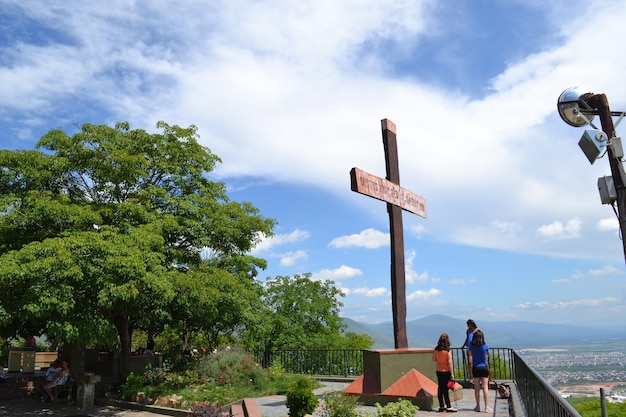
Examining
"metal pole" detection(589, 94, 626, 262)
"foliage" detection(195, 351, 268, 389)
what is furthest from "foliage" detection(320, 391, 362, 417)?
"foliage" detection(195, 351, 268, 389)

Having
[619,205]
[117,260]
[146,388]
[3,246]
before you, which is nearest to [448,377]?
[619,205]

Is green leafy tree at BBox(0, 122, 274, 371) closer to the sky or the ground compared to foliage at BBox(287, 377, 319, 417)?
closer to the sky

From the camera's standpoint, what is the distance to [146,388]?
13766 mm

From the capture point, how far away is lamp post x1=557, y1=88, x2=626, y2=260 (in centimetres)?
574

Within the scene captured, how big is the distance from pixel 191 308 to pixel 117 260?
404 cm

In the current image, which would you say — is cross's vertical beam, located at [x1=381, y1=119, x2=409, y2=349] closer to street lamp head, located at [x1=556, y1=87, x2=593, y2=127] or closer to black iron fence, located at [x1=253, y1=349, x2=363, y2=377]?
street lamp head, located at [x1=556, y1=87, x2=593, y2=127]

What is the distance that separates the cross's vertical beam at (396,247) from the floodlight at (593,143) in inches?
226

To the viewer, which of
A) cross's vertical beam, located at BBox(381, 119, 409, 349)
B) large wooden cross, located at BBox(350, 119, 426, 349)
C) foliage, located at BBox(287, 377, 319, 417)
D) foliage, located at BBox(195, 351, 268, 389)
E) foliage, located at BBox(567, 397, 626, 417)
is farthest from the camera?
foliage, located at BBox(567, 397, 626, 417)

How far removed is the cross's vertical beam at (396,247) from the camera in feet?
36.8

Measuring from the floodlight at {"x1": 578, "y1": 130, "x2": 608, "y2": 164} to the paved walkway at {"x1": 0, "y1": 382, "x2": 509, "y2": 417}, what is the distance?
5.07m

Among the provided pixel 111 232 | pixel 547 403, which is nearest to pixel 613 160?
pixel 547 403

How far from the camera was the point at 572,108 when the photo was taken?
633cm

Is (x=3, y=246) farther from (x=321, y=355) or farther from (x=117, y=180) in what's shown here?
(x=321, y=355)

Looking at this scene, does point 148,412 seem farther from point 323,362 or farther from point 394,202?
point 394,202
